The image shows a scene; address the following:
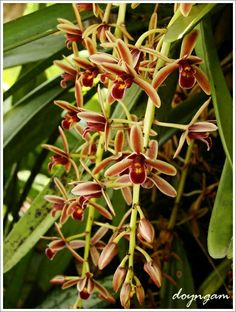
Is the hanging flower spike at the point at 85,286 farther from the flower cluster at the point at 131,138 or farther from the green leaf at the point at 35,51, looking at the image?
the green leaf at the point at 35,51

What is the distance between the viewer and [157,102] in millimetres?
543

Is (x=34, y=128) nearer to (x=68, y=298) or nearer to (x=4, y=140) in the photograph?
(x=4, y=140)

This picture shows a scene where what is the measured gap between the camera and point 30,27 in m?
0.85

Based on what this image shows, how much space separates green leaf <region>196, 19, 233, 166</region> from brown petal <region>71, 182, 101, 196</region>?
0.49ft

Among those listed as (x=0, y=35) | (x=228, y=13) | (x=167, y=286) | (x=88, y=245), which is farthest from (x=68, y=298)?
(x=228, y=13)

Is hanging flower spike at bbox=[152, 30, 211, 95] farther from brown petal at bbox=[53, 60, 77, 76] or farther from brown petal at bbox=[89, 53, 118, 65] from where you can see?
brown petal at bbox=[53, 60, 77, 76]

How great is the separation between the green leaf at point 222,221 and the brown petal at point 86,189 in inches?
5.2

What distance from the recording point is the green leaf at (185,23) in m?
0.55

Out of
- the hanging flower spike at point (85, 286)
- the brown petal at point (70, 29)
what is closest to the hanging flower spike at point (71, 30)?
the brown petal at point (70, 29)

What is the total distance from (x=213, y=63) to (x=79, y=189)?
0.76ft

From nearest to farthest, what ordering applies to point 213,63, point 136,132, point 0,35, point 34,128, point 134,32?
point 136,132, point 213,63, point 0,35, point 134,32, point 34,128

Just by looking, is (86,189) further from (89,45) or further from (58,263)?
(58,263)

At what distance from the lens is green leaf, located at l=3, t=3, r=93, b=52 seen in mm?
849

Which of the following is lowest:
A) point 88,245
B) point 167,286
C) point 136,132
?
point 167,286
